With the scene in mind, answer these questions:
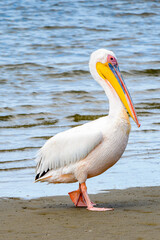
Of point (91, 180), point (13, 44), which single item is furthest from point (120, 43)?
point (91, 180)

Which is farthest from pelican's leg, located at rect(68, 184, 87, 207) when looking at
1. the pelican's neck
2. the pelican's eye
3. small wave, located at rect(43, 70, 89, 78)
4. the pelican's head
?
small wave, located at rect(43, 70, 89, 78)

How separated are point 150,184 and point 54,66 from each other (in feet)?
29.3

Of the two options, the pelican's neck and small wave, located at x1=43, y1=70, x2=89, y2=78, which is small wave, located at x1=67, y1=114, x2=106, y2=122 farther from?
the pelican's neck

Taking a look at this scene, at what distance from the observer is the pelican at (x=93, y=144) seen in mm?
4797

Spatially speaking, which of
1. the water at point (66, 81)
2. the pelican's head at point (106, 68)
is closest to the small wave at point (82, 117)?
the water at point (66, 81)

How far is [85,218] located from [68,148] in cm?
70

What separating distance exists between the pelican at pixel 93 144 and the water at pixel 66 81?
51cm

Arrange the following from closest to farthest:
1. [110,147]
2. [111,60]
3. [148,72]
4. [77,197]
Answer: [110,147] < [77,197] < [111,60] < [148,72]

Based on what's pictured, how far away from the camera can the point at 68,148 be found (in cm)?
492

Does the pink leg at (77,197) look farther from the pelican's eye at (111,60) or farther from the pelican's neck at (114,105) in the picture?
the pelican's eye at (111,60)

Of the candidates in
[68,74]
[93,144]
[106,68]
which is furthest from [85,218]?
[68,74]

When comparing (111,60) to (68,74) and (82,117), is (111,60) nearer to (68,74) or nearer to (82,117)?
(82,117)

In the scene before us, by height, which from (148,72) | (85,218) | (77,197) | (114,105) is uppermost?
(114,105)

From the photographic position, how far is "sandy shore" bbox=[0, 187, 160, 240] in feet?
12.9
